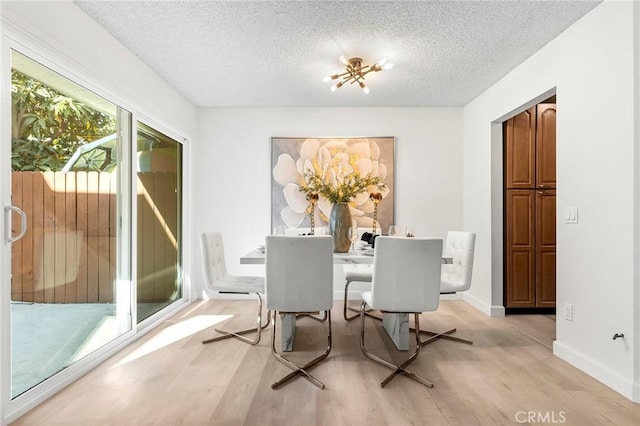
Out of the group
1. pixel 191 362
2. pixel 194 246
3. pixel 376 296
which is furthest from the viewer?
pixel 194 246

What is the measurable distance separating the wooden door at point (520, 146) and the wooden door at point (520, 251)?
0.18 metres

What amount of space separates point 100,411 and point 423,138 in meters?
4.29

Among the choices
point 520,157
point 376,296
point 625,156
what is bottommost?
point 376,296

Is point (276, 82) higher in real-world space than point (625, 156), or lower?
higher

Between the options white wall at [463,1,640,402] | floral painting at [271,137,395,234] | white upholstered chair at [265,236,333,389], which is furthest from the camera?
floral painting at [271,137,395,234]

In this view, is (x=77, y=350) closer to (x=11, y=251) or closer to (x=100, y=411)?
(x=100, y=411)

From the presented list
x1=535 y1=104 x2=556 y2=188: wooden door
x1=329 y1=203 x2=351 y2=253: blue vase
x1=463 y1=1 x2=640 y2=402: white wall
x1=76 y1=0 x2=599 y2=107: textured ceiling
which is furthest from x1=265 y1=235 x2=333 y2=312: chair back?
x1=535 y1=104 x2=556 y2=188: wooden door

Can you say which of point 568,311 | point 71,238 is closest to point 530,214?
point 568,311

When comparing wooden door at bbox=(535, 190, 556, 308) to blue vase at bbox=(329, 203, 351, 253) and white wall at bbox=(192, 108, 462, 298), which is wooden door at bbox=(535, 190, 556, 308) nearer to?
white wall at bbox=(192, 108, 462, 298)

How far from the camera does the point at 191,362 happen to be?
8.88 feet

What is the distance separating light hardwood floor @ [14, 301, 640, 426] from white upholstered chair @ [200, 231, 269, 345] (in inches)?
5.7

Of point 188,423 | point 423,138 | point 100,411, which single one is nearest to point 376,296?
point 188,423

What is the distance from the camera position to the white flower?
4.78 meters

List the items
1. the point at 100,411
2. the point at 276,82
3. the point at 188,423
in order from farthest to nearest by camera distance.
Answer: the point at 276,82
the point at 100,411
the point at 188,423
